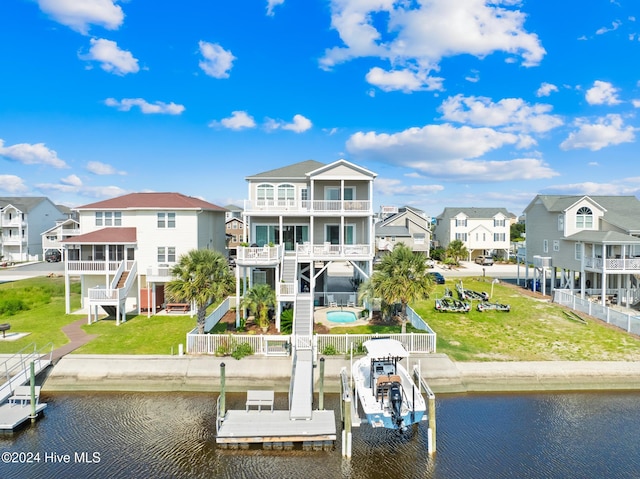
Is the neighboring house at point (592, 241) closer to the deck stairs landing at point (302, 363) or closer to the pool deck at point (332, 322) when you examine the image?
the pool deck at point (332, 322)

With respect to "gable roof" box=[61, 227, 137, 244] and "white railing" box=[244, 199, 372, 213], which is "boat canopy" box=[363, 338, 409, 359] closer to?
"white railing" box=[244, 199, 372, 213]

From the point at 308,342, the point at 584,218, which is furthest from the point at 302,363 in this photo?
the point at 584,218

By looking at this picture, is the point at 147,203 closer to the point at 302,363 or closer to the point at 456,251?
the point at 302,363

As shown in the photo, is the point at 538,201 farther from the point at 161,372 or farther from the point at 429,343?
the point at 161,372

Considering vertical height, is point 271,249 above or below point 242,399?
above

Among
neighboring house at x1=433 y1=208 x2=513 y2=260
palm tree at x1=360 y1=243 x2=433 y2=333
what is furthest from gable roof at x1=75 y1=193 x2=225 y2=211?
neighboring house at x1=433 y1=208 x2=513 y2=260

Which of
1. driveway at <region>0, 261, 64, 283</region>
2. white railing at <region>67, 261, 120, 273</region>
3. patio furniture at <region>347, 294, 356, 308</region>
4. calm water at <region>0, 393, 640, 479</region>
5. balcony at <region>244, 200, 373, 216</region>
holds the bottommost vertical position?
calm water at <region>0, 393, 640, 479</region>

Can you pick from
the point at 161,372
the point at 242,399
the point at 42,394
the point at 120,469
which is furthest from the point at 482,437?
the point at 42,394
